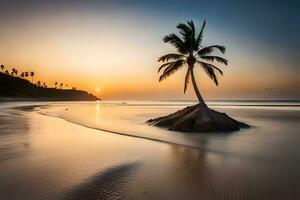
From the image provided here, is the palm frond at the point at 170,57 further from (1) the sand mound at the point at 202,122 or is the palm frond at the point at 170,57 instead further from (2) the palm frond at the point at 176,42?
(1) the sand mound at the point at 202,122

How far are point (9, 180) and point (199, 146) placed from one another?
905cm

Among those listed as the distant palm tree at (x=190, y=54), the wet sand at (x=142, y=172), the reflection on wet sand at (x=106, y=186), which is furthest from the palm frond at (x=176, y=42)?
the reflection on wet sand at (x=106, y=186)

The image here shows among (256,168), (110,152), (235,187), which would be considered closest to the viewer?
(235,187)

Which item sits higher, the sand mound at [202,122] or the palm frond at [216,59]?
the palm frond at [216,59]

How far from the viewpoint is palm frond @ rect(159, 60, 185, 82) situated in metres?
24.6

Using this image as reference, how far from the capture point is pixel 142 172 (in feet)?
26.1

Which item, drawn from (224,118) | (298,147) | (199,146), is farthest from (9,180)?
(224,118)

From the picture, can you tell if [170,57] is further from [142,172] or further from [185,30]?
[142,172]

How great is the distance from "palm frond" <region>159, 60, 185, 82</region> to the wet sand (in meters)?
13.2

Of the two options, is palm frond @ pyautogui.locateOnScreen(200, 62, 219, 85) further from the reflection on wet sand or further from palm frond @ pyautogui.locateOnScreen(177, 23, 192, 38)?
the reflection on wet sand

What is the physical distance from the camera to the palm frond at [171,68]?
24562 mm

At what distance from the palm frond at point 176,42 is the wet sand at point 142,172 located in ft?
45.3

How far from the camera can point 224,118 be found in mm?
21766

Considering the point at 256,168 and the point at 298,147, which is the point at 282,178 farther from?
the point at 298,147
